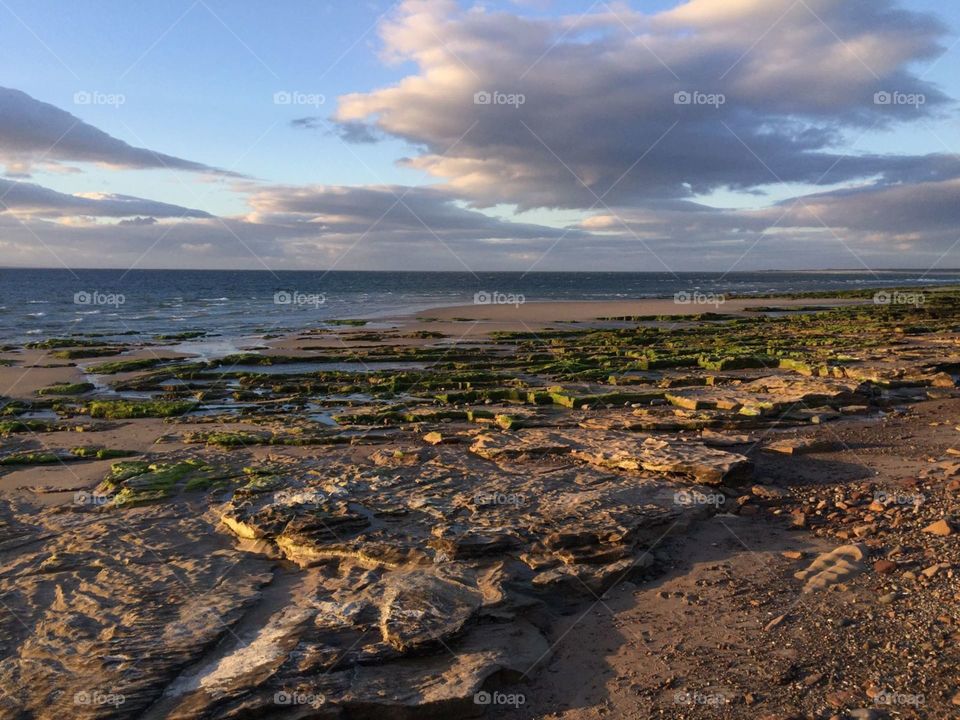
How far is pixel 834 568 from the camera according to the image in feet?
25.8

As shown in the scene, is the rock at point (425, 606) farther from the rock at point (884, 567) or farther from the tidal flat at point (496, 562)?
the rock at point (884, 567)

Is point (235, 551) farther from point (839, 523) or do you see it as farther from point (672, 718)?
point (839, 523)

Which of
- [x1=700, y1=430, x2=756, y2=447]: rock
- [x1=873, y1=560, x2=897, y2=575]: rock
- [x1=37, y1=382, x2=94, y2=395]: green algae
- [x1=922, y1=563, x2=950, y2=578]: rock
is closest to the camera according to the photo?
[x1=922, y1=563, x2=950, y2=578]: rock

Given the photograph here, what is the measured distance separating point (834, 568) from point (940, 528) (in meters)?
2.08

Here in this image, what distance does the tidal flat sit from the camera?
6.10m

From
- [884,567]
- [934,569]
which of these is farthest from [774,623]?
[934,569]

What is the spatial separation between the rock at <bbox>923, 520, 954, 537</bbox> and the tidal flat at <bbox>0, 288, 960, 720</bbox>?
0.03m

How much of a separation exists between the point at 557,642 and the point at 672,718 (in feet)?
4.94

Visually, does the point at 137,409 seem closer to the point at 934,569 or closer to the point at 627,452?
the point at 627,452

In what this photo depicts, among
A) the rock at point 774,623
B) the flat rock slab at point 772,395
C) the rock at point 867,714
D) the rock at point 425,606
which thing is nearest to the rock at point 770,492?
the rock at point 774,623

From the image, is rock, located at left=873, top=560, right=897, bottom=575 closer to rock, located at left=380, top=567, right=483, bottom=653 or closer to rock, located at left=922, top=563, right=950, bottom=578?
rock, located at left=922, top=563, right=950, bottom=578

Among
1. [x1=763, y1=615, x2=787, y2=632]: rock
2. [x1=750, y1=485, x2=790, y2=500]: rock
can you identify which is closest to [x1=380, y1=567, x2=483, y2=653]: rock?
[x1=763, y1=615, x2=787, y2=632]: rock

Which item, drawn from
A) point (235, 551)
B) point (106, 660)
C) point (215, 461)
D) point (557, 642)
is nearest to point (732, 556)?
point (557, 642)

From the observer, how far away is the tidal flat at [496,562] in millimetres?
6102
